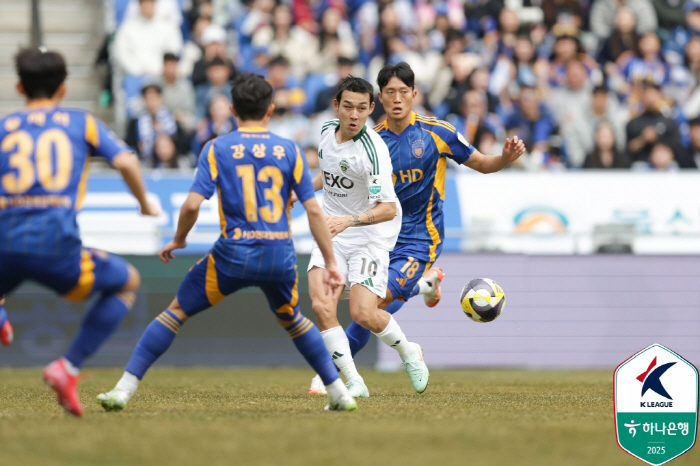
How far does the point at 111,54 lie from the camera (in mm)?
16438

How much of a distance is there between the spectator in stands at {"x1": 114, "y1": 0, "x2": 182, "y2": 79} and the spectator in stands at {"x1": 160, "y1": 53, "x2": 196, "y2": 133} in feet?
2.12

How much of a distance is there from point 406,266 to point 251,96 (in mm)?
2788

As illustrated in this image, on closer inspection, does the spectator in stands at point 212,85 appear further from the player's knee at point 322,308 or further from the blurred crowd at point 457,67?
the player's knee at point 322,308

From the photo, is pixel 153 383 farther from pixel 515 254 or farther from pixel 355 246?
pixel 515 254

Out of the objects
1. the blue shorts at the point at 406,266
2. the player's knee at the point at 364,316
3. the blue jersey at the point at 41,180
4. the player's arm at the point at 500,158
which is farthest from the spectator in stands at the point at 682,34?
the blue jersey at the point at 41,180

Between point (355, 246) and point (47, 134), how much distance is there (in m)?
3.22

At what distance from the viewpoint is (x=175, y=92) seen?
1561cm

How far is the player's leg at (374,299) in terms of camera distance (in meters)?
8.14

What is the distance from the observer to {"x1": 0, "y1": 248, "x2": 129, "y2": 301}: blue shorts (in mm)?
5586

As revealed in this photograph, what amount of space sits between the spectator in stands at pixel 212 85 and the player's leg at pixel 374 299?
7955 mm

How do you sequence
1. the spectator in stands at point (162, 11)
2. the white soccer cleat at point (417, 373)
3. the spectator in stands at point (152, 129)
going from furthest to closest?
the spectator in stands at point (162, 11) → the spectator in stands at point (152, 129) → the white soccer cleat at point (417, 373)

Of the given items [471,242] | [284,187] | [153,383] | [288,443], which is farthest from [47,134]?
[471,242]

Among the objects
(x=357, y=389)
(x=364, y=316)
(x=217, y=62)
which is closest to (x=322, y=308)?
(x=364, y=316)

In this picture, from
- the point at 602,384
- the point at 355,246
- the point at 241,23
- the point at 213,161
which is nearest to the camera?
the point at 213,161
